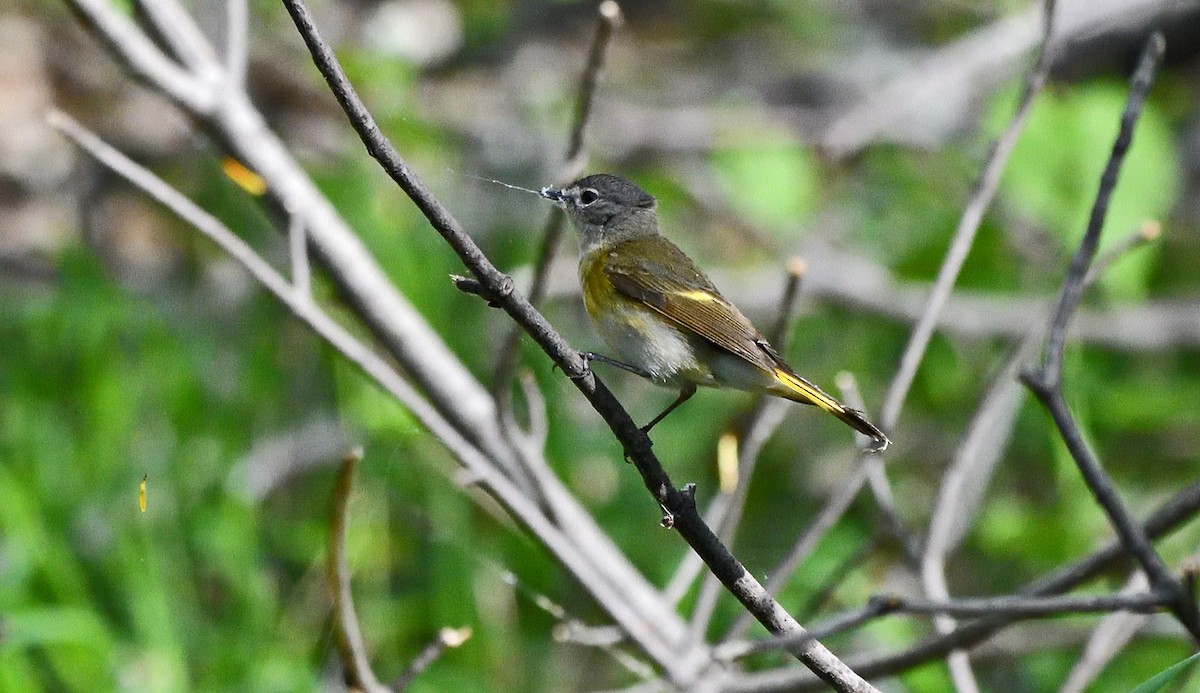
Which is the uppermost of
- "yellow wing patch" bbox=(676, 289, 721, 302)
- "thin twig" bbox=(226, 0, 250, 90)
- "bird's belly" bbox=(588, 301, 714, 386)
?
"thin twig" bbox=(226, 0, 250, 90)

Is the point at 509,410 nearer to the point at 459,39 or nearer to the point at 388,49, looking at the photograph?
the point at 388,49

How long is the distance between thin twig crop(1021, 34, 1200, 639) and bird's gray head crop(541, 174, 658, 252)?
1160 millimetres

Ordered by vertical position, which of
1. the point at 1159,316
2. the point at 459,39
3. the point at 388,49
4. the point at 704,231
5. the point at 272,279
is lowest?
the point at 272,279

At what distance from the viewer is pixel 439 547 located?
3.52 meters

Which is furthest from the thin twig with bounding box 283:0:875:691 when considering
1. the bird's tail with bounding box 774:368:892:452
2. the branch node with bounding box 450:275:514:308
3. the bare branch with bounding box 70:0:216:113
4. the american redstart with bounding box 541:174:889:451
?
the bare branch with bounding box 70:0:216:113

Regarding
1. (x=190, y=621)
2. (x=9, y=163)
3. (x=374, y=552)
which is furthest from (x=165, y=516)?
(x=9, y=163)

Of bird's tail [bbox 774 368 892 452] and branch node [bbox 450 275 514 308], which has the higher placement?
bird's tail [bbox 774 368 892 452]

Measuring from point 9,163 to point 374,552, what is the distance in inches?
145

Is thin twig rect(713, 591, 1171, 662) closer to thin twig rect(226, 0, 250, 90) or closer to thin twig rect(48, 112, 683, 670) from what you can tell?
thin twig rect(48, 112, 683, 670)

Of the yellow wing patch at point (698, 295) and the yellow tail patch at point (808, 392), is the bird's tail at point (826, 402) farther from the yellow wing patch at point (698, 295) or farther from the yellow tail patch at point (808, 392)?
the yellow wing patch at point (698, 295)

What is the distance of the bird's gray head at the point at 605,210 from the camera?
283 cm

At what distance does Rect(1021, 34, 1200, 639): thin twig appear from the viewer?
1.34m

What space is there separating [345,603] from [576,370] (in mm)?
938

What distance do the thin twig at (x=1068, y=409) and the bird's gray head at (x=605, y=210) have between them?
116 centimetres
